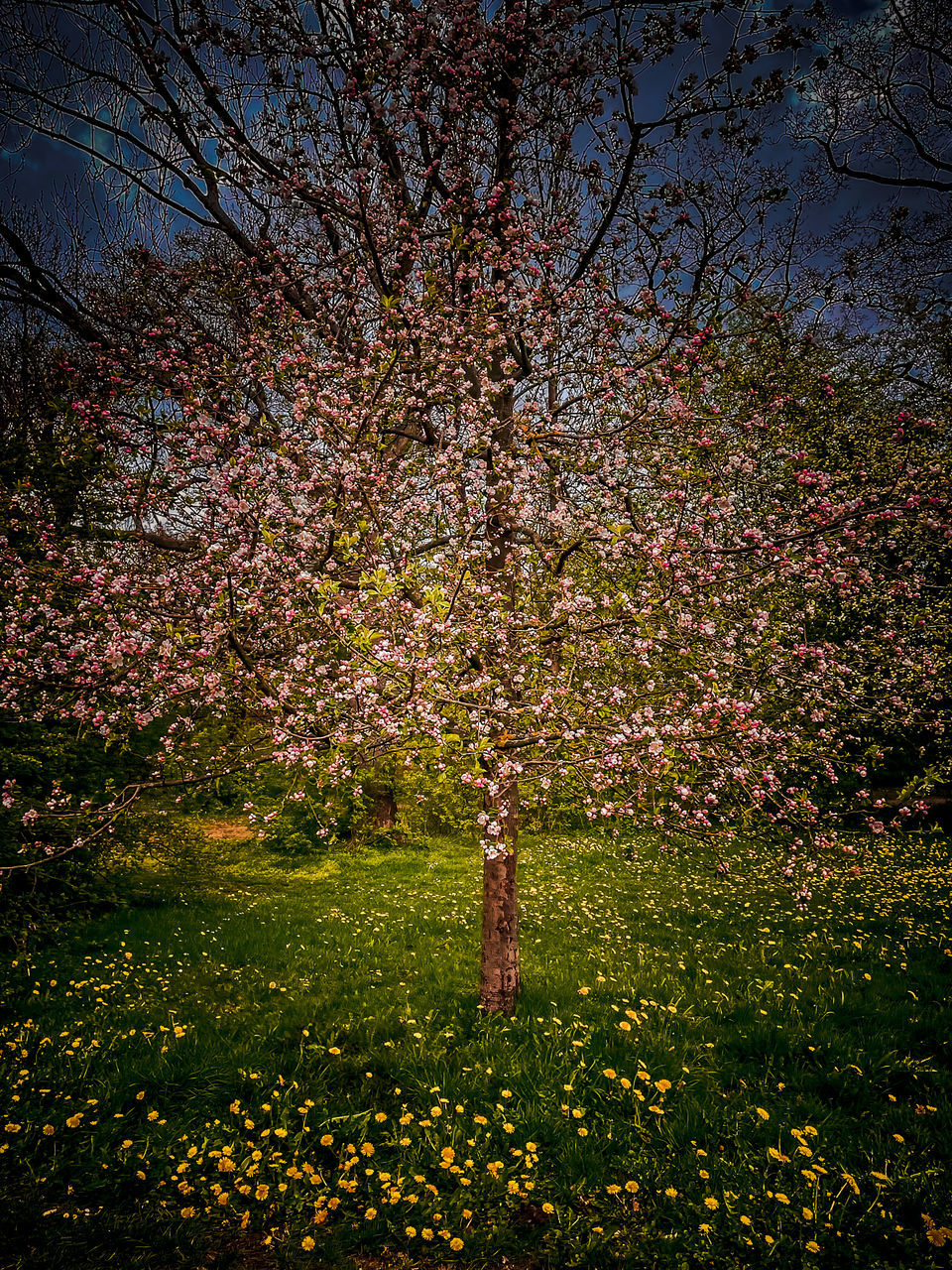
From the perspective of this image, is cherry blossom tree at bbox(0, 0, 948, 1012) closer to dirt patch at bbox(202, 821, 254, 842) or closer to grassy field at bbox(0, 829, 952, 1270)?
grassy field at bbox(0, 829, 952, 1270)

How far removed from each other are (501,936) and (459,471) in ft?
15.8

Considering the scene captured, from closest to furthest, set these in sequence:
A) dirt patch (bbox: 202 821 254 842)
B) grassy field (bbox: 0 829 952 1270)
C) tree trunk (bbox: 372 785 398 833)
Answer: grassy field (bbox: 0 829 952 1270), tree trunk (bbox: 372 785 398 833), dirt patch (bbox: 202 821 254 842)

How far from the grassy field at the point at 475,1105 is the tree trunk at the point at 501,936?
0.27m

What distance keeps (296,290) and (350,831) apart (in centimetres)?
1647

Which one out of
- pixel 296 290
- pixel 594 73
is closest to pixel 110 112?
pixel 296 290

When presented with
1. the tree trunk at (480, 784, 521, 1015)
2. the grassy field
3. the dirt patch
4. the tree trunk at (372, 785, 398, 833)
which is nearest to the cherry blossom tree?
the tree trunk at (480, 784, 521, 1015)

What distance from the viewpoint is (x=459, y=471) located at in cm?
530

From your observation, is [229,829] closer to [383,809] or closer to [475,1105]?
[383,809]

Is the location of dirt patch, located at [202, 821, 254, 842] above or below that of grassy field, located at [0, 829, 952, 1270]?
below

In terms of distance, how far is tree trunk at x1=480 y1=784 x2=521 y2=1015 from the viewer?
19.0ft

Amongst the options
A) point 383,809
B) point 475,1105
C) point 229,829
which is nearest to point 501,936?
point 475,1105

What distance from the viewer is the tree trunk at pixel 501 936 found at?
19.0ft

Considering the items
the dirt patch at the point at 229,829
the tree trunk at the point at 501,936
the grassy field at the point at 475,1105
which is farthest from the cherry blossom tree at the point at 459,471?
the dirt patch at the point at 229,829

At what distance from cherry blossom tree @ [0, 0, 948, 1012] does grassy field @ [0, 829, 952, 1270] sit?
155cm
